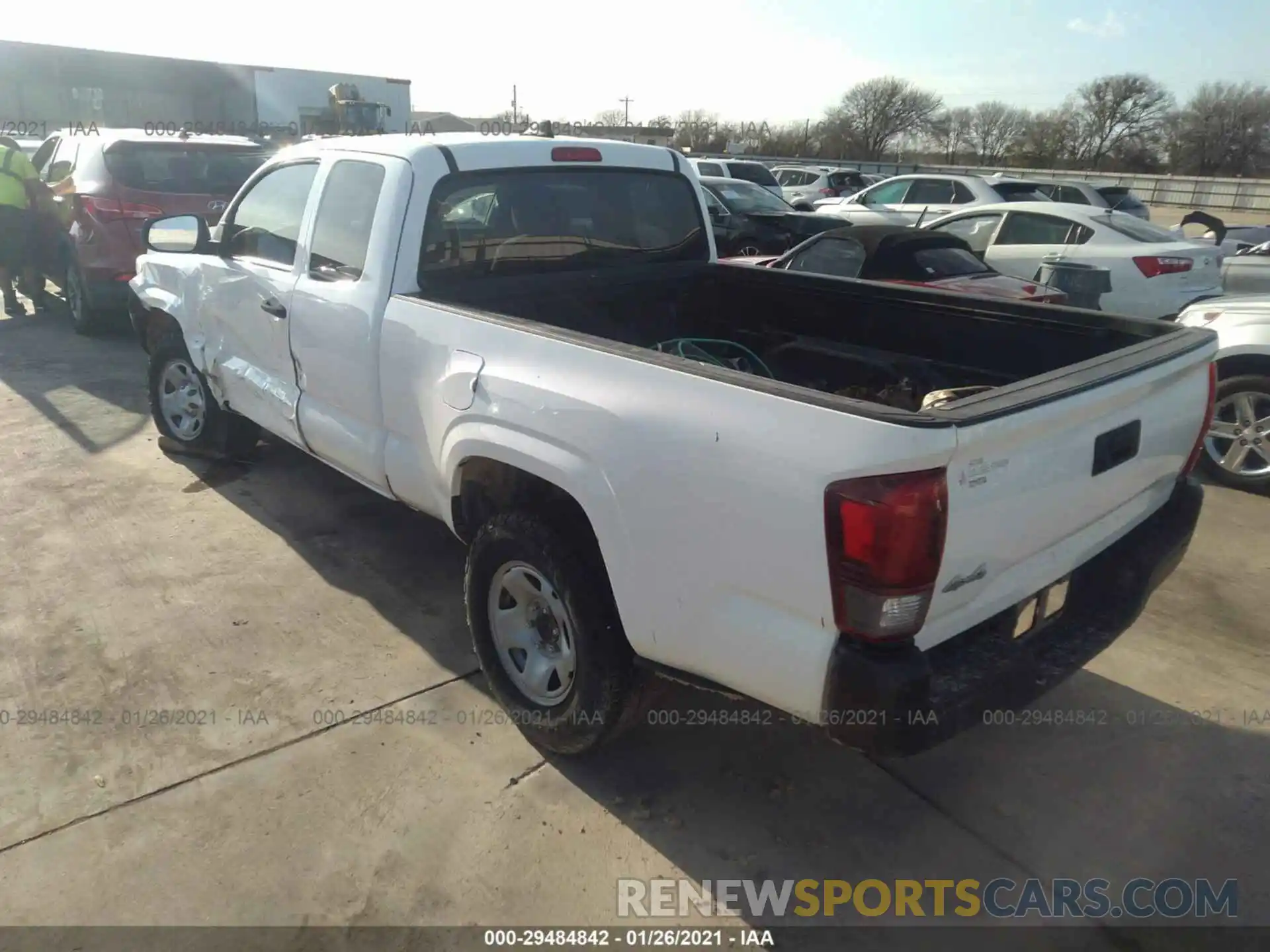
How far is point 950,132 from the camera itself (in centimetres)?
6894

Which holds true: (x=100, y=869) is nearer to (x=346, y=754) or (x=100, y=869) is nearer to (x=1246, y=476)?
(x=346, y=754)

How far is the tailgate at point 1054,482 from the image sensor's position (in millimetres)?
2107

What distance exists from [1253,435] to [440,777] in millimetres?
5212

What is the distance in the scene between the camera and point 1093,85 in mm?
62344

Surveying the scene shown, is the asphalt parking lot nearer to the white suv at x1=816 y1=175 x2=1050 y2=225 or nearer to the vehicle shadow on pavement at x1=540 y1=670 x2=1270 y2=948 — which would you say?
the vehicle shadow on pavement at x1=540 y1=670 x2=1270 y2=948

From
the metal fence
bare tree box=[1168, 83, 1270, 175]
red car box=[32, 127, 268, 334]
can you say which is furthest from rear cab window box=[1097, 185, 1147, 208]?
bare tree box=[1168, 83, 1270, 175]

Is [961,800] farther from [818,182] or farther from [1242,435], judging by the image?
[818,182]

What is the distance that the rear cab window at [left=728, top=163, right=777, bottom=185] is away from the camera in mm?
18000

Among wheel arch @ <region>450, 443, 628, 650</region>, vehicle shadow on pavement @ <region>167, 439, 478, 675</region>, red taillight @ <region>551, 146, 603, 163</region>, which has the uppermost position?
red taillight @ <region>551, 146, 603, 163</region>

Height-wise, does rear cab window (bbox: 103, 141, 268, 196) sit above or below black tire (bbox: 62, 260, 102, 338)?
above

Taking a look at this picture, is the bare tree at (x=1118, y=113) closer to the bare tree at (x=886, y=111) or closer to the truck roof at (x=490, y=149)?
the bare tree at (x=886, y=111)

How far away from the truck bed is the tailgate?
0.18 metres

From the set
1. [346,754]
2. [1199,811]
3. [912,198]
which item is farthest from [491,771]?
[912,198]

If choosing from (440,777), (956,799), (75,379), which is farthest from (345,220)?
(75,379)
